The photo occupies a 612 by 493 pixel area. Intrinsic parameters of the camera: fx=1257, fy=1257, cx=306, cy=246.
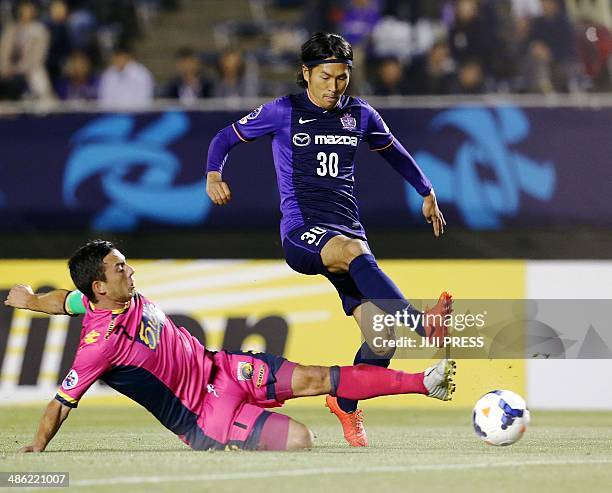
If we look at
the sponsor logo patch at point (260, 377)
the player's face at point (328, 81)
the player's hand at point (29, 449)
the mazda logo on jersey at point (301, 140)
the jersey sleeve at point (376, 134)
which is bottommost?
the player's hand at point (29, 449)

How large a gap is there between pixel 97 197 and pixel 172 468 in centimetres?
843

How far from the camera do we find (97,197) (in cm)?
1409

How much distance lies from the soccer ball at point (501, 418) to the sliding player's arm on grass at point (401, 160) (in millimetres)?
1248

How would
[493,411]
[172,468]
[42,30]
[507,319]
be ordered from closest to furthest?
1. [172,468]
2. [493,411]
3. [507,319]
4. [42,30]

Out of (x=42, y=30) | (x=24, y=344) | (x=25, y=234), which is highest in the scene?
(x=42, y=30)

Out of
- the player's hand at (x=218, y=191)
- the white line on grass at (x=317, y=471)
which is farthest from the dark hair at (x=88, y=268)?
the white line on grass at (x=317, y=471)

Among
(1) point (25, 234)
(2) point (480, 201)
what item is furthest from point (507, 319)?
(1) point (25, 234)

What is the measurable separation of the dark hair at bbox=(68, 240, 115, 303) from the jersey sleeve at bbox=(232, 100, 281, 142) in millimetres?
1397

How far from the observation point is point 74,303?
7105mm

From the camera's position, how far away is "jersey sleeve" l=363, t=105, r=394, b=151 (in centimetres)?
808

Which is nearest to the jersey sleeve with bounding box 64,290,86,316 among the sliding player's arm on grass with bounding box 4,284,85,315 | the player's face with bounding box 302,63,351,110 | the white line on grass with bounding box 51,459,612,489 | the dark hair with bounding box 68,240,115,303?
the sliding player's arm on grass with bounding box 4,284,85,315

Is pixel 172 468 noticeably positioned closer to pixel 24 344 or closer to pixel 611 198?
pixel 24 344

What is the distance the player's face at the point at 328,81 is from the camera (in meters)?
7.68

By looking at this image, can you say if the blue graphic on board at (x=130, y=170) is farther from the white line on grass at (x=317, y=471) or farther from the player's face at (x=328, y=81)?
the white line on grass at (x=317, y=471)
